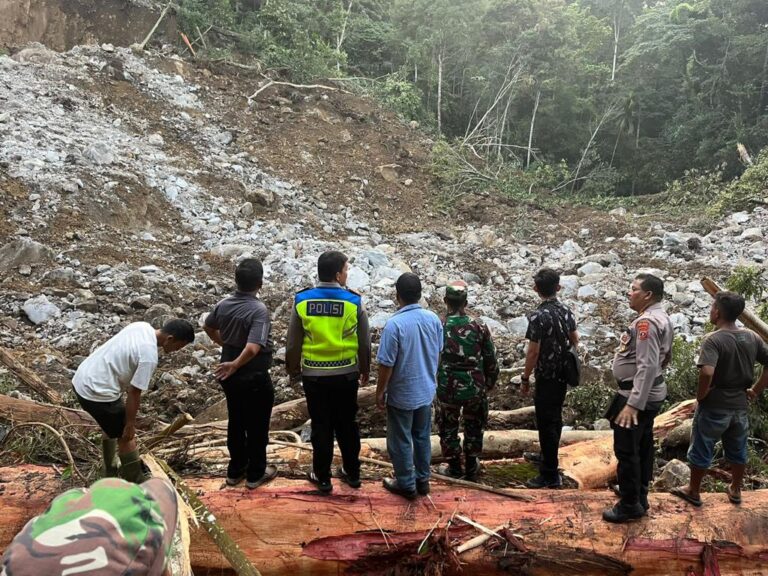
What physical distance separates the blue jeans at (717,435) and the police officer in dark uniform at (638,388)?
0.30 m

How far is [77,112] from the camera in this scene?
35.2 feet

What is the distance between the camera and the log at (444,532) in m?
2.68

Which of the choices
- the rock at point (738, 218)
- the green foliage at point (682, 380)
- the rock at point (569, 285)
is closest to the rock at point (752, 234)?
the rock at point (738, 218)

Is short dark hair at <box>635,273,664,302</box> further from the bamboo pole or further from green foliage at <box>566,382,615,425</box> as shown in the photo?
green foliage at <box>566,382,615,425</box>

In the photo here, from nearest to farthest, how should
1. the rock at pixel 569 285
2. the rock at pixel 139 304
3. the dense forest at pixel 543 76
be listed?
the rock at pixel 139 304 < the rock at pixel 569 285 < the dense forest at pixel 543 76

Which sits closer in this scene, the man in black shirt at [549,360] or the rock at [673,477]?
the man in black shirt at [549,360]

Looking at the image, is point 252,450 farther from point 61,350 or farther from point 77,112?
point 77,112

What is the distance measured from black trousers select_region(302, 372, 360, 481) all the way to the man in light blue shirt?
18cm

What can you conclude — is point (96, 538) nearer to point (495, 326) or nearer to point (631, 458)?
point (631, 458)

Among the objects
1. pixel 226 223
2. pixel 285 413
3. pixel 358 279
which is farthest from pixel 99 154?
pixel 285 413

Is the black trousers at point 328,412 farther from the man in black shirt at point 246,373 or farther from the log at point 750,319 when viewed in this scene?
the log at point 750,319

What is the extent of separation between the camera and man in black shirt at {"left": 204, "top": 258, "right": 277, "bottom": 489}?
115 inches

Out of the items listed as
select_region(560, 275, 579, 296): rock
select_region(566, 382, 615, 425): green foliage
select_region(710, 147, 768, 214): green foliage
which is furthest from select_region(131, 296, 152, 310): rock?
select_region(710, 147, 768, 214): green foliage

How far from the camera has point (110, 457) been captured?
2.75 meters
